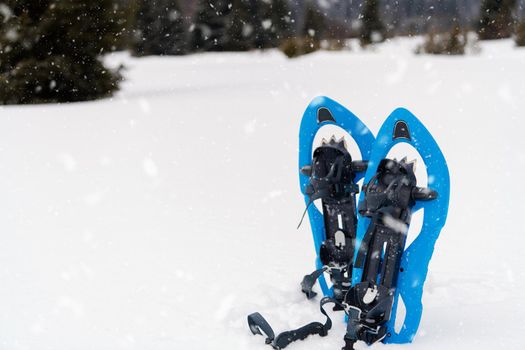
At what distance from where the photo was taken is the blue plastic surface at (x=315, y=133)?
3508 mm

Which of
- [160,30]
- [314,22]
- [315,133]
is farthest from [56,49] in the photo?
[314,22]

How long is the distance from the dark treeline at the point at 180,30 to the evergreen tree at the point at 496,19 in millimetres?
59

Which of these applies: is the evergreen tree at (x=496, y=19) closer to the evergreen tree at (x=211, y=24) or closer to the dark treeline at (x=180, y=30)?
the dark treeline at (x=180, y=30)

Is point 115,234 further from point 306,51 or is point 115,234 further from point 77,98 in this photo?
point 306,51

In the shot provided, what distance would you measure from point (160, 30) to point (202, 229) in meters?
31.1

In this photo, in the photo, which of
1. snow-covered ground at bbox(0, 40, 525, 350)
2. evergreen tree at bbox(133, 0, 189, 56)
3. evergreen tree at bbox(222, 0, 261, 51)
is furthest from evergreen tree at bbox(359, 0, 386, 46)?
snow-covered ground at bbox(0, 40, 525, 350)

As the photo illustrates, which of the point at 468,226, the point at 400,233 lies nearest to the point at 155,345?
the point at 400,233

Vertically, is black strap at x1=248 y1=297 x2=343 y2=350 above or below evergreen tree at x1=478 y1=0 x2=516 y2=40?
below

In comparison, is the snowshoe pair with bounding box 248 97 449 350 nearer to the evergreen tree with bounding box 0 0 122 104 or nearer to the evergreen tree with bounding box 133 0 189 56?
the evergreen tree with bounding box 0 0 122 104

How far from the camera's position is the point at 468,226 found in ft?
16.5

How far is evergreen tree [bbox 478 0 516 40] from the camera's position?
3496 cm

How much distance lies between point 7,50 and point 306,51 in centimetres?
1567

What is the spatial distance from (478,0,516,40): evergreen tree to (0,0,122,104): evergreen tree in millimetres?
25482

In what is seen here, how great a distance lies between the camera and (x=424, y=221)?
9.66 feet
